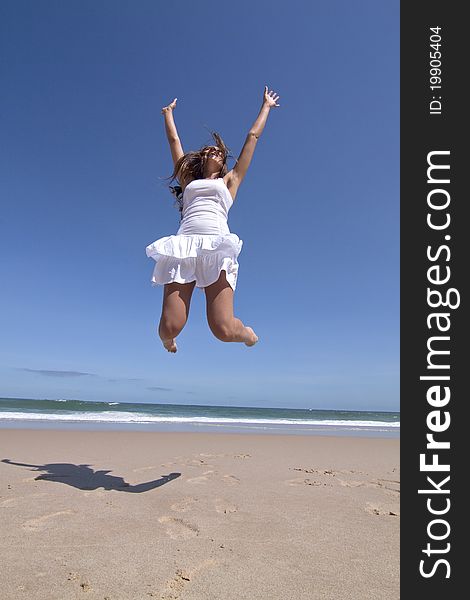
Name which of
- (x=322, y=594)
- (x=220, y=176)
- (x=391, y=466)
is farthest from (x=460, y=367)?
(x=391, y=466)

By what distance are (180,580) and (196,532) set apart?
64 cm

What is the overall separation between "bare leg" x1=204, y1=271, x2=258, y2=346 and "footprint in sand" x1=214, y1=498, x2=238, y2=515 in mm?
1275

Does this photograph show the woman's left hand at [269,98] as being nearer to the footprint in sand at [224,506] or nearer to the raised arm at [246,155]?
the raised arm at [246,155]

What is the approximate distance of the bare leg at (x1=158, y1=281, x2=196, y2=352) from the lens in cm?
364

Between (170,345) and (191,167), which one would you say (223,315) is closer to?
(170,345)

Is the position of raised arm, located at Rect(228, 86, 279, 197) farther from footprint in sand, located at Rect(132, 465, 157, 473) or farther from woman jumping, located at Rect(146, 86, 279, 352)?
footprint in sand, located at Rect(132, 465, 157, 473)

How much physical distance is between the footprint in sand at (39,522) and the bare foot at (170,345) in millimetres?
1447

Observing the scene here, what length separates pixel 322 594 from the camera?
192 centimetres

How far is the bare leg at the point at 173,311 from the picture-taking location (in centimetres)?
364

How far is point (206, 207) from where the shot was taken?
3.88 metres

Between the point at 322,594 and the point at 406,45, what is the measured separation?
379 centimetres

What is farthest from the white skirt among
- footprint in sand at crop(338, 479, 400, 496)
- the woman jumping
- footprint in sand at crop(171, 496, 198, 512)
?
footprint in sand at crop(338, 479, 400, 496)

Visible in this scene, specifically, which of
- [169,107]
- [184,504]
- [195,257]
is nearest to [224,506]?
[184,504]

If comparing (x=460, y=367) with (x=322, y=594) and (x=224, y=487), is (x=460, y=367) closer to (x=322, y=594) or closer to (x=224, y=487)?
(x=322, y=594)
